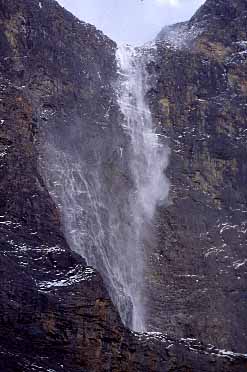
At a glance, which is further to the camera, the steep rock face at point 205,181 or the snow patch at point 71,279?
the steep rock face at point 205,181

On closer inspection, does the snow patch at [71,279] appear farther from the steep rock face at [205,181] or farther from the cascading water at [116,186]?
the steep rock face at [205,181]

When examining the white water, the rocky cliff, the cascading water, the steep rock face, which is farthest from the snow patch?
the steep rock face

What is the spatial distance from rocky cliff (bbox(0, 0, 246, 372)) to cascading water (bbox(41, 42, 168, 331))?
58 centimetres

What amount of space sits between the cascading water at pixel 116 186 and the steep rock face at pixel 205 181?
3.70 ft

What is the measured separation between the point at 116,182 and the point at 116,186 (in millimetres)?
269

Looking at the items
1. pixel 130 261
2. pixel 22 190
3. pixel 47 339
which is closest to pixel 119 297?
pixel 130 261

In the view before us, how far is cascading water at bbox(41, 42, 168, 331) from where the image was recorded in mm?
36094

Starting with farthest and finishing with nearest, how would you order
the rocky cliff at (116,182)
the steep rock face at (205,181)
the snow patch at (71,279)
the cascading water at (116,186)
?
1. the steep rock face at (205,181)
2. the cascading water at (116,186)
3. the snow patch at (71,279)
4. the rocky cliff at (116,182)

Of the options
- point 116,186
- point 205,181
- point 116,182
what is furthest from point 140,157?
point 205,181

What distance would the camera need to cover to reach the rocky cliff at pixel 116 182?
914 inches

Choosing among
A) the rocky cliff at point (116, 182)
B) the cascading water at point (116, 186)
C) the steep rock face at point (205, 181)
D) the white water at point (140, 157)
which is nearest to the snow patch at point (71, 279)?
the rocky cliff at point (116, 182)

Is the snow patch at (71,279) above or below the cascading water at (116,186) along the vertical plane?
below

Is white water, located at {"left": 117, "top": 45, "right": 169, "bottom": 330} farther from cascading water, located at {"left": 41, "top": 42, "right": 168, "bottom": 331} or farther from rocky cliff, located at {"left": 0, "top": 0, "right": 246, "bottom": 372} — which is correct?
rocky cliff, located at {"left": 0, "top": 0, "right": 246, "bottom": 372}

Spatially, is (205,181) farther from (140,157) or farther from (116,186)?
(116,186)
